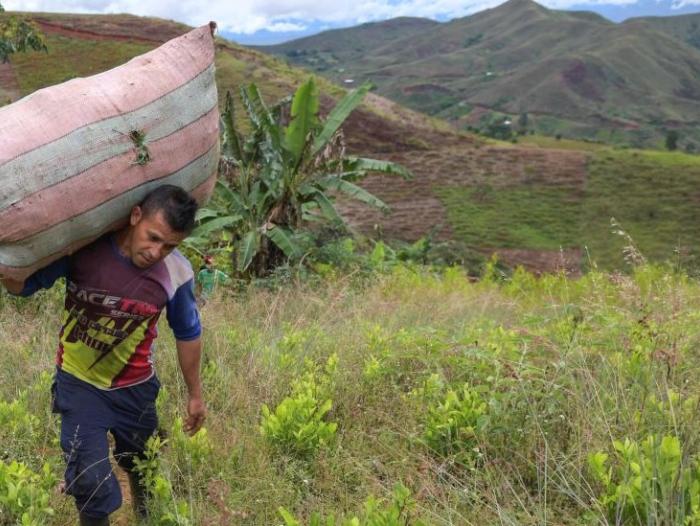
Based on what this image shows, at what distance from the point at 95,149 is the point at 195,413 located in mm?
927

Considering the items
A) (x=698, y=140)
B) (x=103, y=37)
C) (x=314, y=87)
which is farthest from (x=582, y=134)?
(x=314, y=87)

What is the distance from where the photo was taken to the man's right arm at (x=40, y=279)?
1823 millimetres

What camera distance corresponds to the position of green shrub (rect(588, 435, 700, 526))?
1643 mm

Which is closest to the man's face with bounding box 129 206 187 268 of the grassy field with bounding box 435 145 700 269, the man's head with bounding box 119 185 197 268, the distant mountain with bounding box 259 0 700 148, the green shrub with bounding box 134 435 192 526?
the man's head with bounding box 119 185 197 268

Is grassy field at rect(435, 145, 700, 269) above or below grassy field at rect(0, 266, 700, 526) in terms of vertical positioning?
below

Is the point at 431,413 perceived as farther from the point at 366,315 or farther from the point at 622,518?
the point at 366,315

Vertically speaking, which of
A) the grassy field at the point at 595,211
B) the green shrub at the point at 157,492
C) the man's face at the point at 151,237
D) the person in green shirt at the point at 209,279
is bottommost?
the grassy field at the point at 595,211

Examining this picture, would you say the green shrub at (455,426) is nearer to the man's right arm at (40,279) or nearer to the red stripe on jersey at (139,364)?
the red stripe on jersey at (139,364)

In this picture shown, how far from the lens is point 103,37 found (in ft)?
109

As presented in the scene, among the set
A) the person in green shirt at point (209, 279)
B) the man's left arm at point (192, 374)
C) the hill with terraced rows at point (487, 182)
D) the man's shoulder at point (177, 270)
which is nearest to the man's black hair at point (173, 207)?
the man's shoulder at point (177, 270)

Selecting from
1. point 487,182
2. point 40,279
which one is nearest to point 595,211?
point 487,182

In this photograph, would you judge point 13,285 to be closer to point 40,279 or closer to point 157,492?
point 40,279

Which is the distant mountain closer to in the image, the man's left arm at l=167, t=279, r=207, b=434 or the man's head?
the man's left arm at l=167, t=279, r=207, b=434

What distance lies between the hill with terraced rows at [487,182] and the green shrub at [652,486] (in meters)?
13.5
